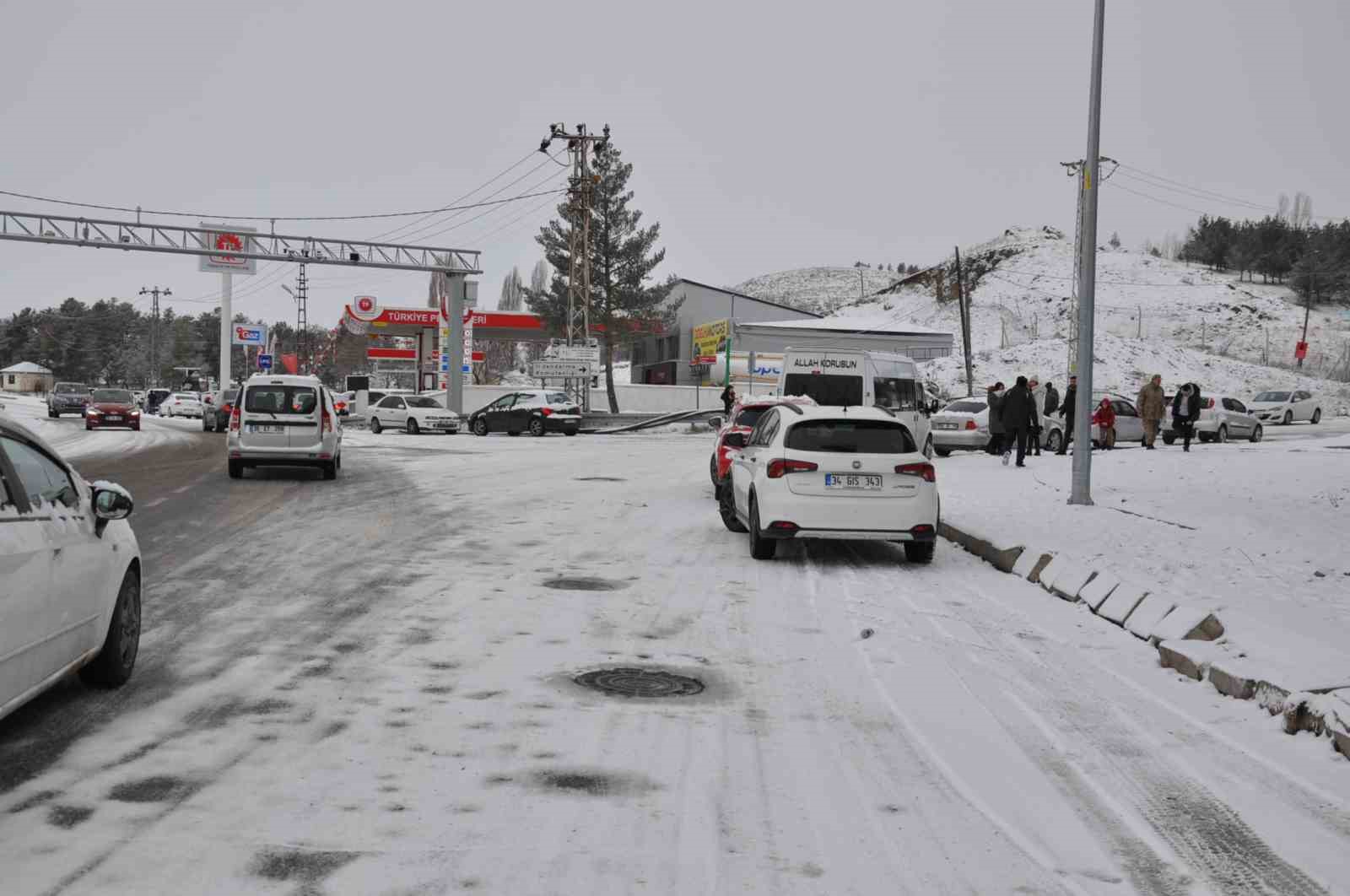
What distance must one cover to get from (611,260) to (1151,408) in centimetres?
4385

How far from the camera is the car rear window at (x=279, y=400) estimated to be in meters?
20.5

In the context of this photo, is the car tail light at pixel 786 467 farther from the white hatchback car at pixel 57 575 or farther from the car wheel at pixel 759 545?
the white hatchback car at pixel 57 575

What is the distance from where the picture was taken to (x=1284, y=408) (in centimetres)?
5009

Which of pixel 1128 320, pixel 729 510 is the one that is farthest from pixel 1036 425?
pixel 1128 320

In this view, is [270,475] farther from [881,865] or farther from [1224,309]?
[1224,309]

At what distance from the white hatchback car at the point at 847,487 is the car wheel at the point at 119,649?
6.42 m

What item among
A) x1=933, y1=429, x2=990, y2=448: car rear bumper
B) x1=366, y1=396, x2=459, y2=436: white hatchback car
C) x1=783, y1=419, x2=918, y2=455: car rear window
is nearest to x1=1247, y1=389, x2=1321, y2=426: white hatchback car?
x1=933, y1=429, x2=990, y2=448: car rear bumper

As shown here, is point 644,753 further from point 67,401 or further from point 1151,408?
point 67,401

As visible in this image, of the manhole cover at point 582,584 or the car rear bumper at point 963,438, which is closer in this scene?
the manhole cover at point 582,584

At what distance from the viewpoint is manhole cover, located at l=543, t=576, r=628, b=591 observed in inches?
387

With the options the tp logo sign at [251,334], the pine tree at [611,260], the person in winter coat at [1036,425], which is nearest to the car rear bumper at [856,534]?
the person in winter coat at [1036,425]

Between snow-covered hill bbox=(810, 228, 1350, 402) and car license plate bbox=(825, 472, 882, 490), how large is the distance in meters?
67.4

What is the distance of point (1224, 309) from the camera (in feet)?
372

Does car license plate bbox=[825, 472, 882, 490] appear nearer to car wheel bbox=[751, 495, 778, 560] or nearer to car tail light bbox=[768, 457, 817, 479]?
car tail light bbox=[768, 457, 817, 479]
